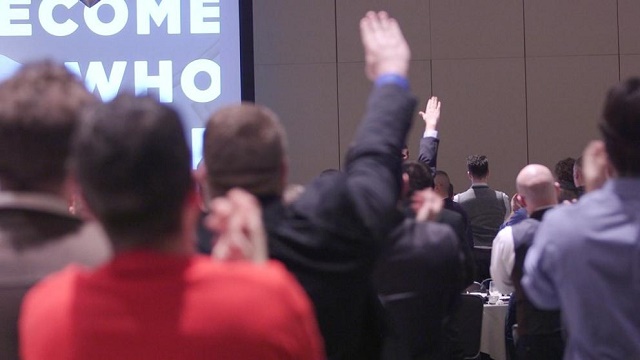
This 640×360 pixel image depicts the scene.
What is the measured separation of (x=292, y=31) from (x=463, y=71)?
1582 millimetres

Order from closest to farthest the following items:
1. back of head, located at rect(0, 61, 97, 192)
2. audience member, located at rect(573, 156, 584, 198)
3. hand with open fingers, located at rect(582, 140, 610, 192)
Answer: back of head, located at rect(0, 61, 97, 192) < hand with open fingers, located at rect(582, 140, 610, 192) < audience member, located at rect(573, 156, 584, 198)

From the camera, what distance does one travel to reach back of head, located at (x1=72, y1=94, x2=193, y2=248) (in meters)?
1.28

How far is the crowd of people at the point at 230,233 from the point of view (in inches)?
50.2

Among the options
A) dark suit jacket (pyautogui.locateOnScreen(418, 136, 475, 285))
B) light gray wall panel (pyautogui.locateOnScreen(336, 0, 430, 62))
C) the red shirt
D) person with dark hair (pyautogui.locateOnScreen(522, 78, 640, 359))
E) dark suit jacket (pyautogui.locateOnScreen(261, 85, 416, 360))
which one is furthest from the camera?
light gray wall panel (pyautogui.locateOnScreen(336, 0, 430, 62))

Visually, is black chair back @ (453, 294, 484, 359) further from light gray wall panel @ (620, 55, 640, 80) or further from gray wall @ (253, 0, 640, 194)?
light gray wall panel @ (620, 55, 640, 80)

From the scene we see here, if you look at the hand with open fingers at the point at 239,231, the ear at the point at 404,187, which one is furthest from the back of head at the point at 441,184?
the hand with open fingers at the point at 239,231

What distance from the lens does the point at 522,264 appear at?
376 cm

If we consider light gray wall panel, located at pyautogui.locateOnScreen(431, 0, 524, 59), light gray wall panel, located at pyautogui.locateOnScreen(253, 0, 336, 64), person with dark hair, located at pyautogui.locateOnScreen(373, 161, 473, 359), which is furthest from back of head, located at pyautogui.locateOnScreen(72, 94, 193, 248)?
light gray wall panel, located at pyautogui.locateOnScreen(431, 0, 524, 59)

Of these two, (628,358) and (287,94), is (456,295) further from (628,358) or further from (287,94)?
(287,94)

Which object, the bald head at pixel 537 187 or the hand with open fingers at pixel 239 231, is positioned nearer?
the hand with open fingers at pixel 239 231

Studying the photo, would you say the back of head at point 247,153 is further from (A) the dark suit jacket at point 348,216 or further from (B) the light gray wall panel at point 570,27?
(B) the light gray wall panel at point 570,27

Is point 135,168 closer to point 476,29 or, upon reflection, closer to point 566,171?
point 566,171

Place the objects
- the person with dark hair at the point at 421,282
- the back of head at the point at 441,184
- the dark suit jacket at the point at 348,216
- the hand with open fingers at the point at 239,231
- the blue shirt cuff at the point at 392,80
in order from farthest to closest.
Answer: the back of head at the point at 441,184 < the person with dark hair at the point at 421,282 < the blue shirt cuff at the point at 392,80 < the dark suit jacket at the point at 348,216 < the hand with open fingers at the point at 239,231

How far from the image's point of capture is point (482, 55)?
28.5 ft
